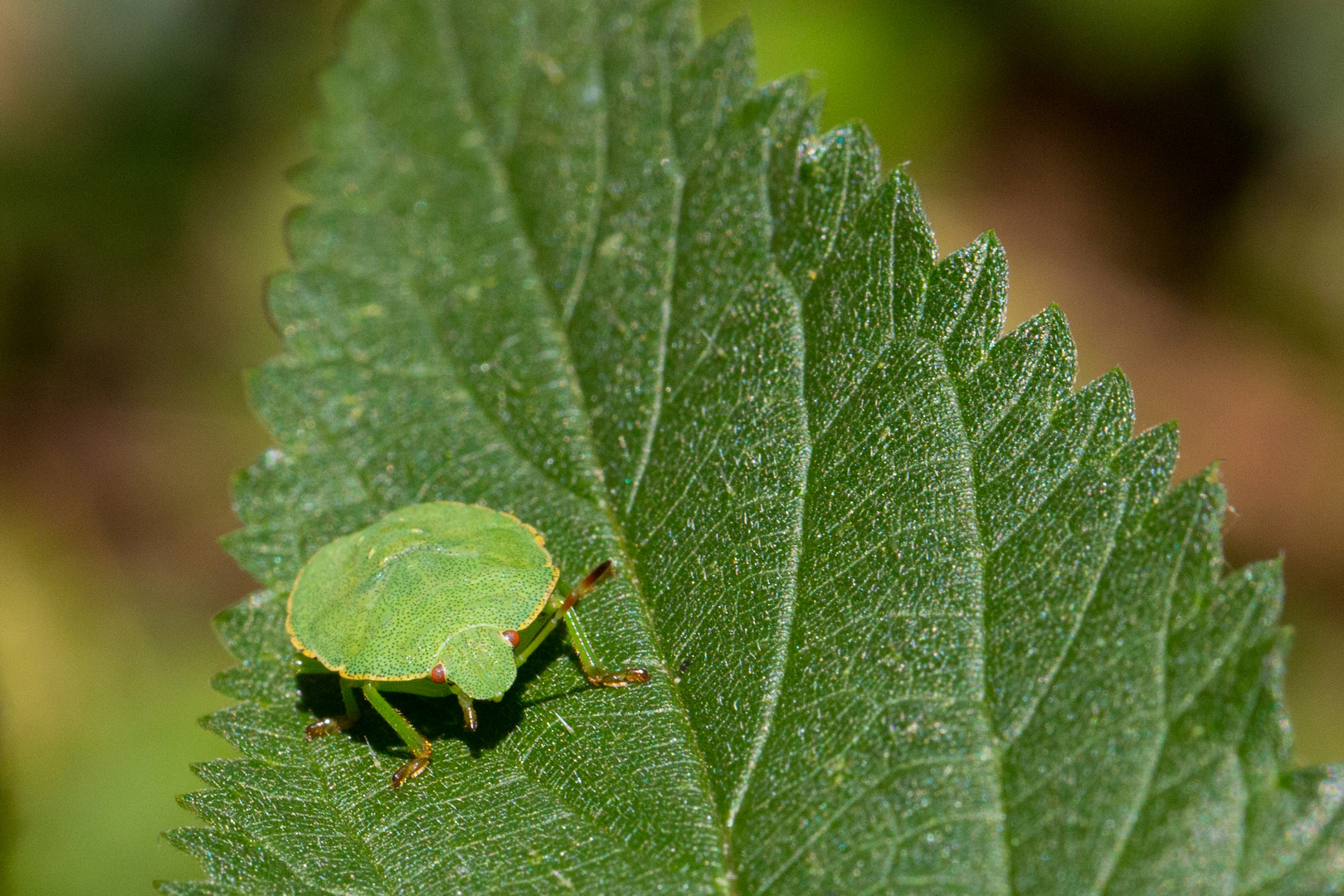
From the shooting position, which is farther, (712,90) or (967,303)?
(712,90)

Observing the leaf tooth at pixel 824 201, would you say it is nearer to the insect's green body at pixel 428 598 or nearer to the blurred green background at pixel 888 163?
the insect's green body at pixel 428 598

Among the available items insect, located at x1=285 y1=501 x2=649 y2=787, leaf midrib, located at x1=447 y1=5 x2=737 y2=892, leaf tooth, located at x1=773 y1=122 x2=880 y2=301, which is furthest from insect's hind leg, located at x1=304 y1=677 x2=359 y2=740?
leaf tooth, located at x1=773 y1=122 x2=880 y2=301

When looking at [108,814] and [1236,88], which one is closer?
[108,814]

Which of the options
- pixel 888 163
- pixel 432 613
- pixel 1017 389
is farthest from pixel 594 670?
pixel 888 163

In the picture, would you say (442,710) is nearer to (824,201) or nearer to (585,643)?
(585,643)

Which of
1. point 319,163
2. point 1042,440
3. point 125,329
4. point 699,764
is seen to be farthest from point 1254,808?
point 125,329

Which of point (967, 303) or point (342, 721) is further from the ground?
point (967, 303)

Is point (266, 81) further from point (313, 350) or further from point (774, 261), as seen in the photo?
point (774, 261)
